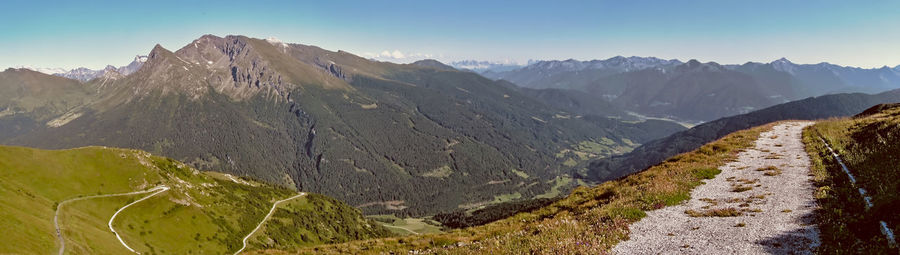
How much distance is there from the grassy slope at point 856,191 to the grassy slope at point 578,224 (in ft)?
22.8

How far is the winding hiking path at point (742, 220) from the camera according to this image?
610 inches

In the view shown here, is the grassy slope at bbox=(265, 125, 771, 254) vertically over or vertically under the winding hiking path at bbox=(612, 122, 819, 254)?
under

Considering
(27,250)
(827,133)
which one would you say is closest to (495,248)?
(827,133)

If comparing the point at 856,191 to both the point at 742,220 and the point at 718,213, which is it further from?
the point at 718,213

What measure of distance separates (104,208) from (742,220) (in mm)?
180427

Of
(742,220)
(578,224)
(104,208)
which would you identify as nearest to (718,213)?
(742,220)

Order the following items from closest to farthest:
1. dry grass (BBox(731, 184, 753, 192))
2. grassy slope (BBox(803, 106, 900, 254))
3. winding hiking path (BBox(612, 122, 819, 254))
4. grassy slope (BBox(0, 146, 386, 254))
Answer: grassy slope (BBox(803, 106, 900, 254)), winding hiking path (BBox(612, 122, 819, 254)), dry grass (BBox(731, 184, 753, 192)), grassy slope (BBox(0, 146, 386, 254))

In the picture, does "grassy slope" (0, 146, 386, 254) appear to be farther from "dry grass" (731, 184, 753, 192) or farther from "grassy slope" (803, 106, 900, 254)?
"grassy slope" (803, 106, 900, 254)

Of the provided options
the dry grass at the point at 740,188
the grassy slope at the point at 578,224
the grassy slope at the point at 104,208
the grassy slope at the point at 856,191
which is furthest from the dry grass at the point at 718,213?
the grassy slope at the point at 104,208

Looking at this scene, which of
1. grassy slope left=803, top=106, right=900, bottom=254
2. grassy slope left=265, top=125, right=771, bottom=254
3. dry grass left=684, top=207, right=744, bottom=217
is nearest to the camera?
grassy slope left=803, top=106, right=900, bottom=254

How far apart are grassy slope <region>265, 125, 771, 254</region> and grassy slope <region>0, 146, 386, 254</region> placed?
81915 millimetres

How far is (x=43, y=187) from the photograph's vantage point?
12588 cm

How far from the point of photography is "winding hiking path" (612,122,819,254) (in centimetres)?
1550

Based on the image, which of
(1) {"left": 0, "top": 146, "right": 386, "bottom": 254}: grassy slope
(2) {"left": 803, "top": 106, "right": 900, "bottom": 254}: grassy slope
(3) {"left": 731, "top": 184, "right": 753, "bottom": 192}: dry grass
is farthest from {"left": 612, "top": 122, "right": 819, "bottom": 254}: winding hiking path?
(1) {"left": 0, "top": 146, "right": 386, "bottom": 254}: grassy slope
